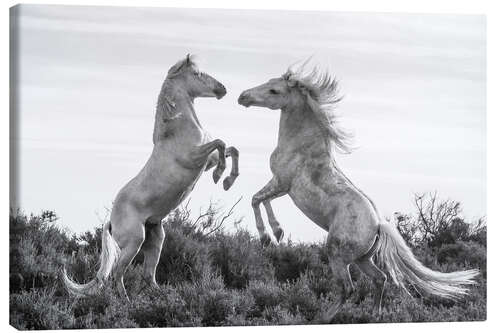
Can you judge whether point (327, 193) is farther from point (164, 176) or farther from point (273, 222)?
point (164, 176)

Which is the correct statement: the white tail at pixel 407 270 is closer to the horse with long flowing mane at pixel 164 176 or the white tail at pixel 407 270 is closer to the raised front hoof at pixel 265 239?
the raised front hoof at pixel 265 239

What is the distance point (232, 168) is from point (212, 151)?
238mm

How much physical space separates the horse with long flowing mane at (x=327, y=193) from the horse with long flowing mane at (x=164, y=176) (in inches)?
18.1

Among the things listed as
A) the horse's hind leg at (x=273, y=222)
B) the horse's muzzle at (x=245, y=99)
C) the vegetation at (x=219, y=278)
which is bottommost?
the vegetation at (x=219, y=278)

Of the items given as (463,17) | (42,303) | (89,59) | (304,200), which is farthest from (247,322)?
(463,17)

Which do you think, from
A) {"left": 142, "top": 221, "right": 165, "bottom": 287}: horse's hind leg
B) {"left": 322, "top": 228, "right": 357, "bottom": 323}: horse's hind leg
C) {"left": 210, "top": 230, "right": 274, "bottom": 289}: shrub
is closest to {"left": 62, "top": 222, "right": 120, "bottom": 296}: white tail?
{"left": 142, "top": 221, "right": 165, "bottom": 287}: horse's hind leg

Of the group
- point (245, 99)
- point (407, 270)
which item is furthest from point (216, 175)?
point (407, 270)

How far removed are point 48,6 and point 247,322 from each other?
332cm

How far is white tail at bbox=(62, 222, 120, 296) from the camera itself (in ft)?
32.6

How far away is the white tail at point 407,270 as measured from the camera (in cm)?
1004

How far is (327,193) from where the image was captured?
1007cm

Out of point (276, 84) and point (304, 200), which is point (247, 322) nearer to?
point (304, 200)

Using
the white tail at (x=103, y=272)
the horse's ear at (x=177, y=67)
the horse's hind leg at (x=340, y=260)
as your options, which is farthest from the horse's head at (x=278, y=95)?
the white tail at (x=103, y=272)

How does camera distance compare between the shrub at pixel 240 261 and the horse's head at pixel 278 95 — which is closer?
the horse's head at pixel 278 95
